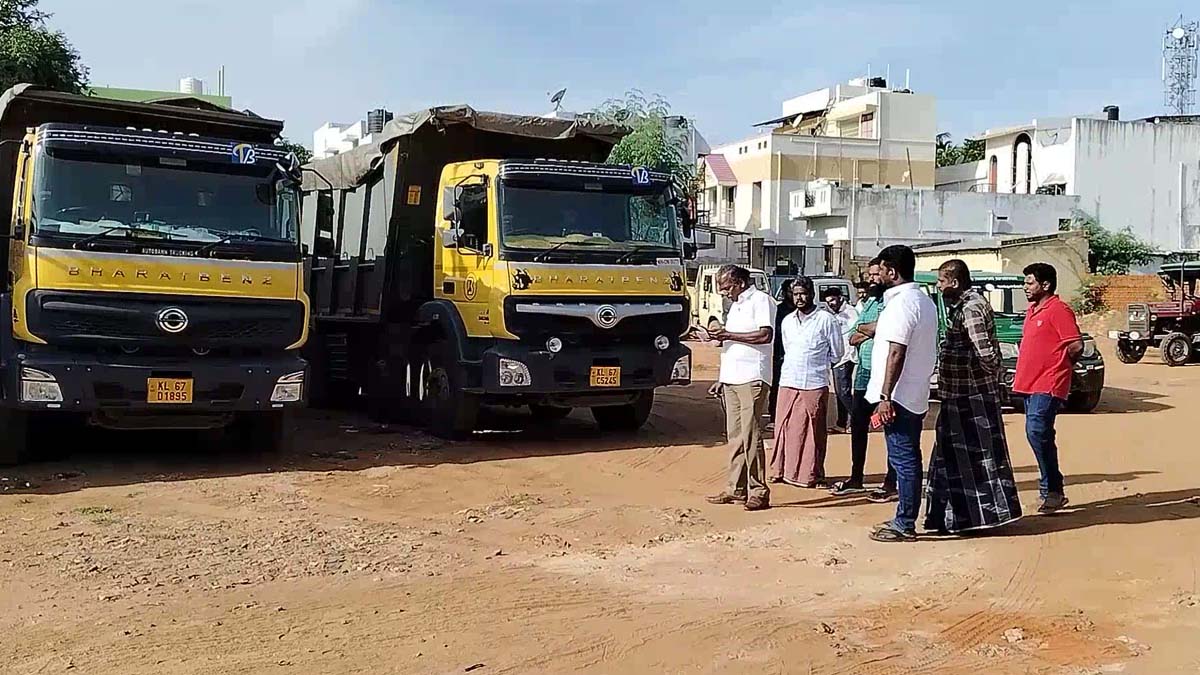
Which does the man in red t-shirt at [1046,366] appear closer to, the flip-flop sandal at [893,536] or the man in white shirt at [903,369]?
the man in white shirt at [903,369]

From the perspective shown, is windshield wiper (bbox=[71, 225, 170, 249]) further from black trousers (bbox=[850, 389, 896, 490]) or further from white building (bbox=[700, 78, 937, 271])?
white building (bbox=[700, 78, 937, 271])

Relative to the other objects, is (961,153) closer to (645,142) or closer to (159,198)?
(645,142)

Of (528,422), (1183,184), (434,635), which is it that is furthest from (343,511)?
(1183,184)

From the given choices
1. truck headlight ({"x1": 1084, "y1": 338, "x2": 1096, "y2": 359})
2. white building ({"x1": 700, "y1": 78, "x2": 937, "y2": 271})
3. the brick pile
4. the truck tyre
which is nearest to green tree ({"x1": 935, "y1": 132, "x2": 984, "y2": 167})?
white building ({"x1": 700, "y1": 78, "x2": 937, "y2": 271})

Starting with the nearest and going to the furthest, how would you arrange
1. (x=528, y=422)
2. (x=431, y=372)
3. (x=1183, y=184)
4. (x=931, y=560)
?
1. (x=931, y=560)
2. (x=431, y=372)
3. (x=528, y=422)
4. (x=1183, y=184)

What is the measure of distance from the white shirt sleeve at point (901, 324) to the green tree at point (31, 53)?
13.9 m

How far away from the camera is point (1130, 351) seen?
23641 millimetres

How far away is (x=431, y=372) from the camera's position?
11.4 meters

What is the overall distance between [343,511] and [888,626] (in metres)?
3.98

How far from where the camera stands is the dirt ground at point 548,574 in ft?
16.1

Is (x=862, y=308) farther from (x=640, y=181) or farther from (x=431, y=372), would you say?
(x=431, y=372)

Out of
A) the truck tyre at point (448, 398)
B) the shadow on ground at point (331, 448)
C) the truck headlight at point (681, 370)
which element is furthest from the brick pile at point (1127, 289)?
the truck tyre at point (448, 398)

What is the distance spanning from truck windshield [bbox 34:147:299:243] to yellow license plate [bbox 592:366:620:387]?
297 centimetres

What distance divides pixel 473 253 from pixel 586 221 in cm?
106
